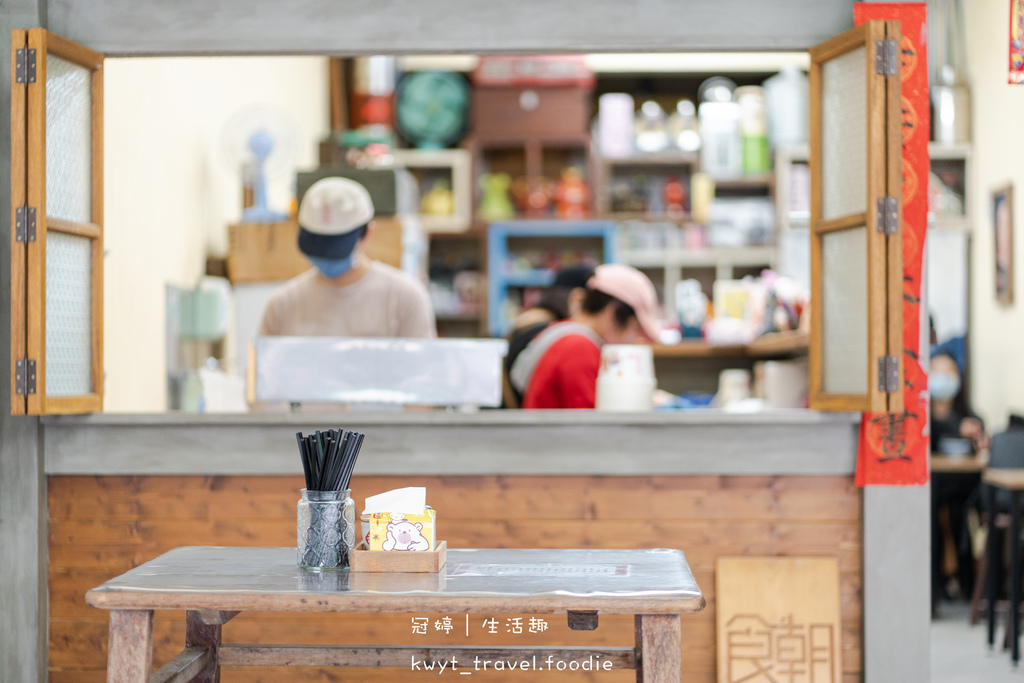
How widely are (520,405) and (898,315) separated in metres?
1.33

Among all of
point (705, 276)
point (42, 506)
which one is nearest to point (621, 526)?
point (42, 506)

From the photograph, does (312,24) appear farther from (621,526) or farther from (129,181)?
(621,526)

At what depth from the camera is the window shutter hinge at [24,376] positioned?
246 cm

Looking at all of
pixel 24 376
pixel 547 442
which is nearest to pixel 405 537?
pixel 547 442

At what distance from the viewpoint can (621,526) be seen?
2.70 metres

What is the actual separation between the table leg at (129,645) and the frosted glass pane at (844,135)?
200cm

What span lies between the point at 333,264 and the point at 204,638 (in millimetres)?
1523

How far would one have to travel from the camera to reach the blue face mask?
11.2ft

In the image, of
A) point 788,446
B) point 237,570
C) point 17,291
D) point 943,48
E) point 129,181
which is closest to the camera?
point 237,570

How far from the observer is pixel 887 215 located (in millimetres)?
2473

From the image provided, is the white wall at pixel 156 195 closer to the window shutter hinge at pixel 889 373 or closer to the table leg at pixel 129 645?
the table leg at pixel 129 645

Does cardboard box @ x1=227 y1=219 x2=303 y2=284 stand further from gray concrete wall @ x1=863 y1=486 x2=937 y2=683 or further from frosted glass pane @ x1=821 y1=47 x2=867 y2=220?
gray concrete wall @ x1=863 y1=486 x2=937 y2=683

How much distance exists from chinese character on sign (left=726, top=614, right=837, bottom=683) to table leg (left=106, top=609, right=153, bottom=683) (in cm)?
154

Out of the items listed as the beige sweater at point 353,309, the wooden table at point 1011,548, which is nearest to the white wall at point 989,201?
the wooden table at point 1011,548
